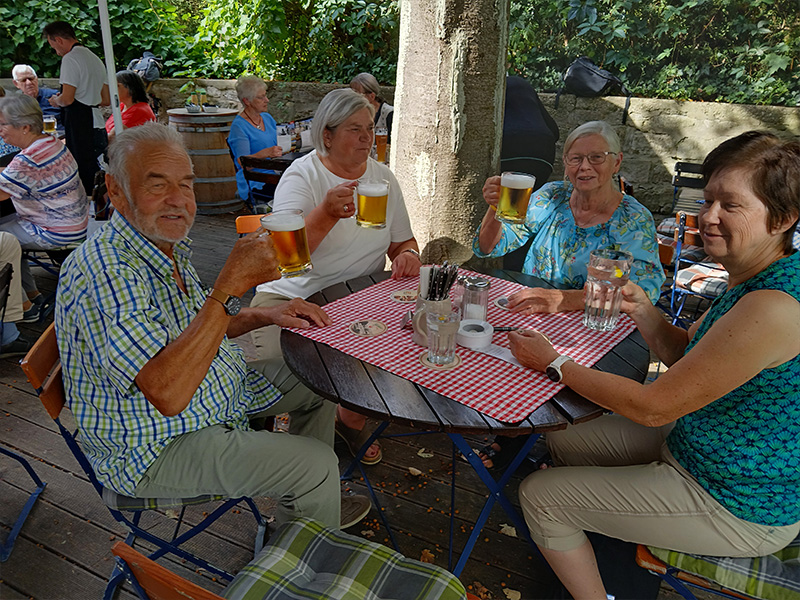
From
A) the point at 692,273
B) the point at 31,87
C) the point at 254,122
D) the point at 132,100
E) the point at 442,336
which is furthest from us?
the point at 31,87

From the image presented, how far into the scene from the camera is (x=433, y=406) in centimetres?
160

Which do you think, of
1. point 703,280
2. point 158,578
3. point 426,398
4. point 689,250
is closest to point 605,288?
point 426,398

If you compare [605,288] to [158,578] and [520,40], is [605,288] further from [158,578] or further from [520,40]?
[520,40]

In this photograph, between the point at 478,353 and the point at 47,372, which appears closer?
the point at 47,372

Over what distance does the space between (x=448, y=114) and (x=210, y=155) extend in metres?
4.12

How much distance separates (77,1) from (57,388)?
9.55m

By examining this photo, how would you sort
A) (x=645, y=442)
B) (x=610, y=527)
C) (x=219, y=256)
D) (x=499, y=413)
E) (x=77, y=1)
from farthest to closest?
(x=77, y=1) → (x=219, y=256) → (x=645, y=442) → (x=610, y=527) → (x=499, y=413)

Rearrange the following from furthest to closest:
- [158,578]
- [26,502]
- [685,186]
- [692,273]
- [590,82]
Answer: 1. [590,82]
2. [685,186]
3. [692,273]
4. [26,502]
5. [158,578]

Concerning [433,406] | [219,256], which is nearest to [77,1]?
[219,256]

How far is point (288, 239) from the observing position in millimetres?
1896

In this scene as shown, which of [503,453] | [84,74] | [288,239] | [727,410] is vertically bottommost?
[503,453]

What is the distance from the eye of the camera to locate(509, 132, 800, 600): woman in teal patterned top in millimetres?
1461

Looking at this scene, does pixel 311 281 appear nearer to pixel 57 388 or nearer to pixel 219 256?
pixel 57 388

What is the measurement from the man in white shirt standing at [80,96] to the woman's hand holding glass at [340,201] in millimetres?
4486
